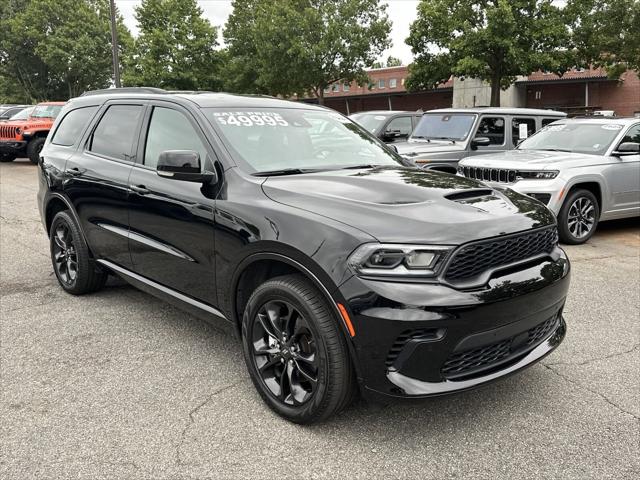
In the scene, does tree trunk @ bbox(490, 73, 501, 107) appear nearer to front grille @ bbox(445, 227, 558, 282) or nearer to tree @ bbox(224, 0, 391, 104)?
tree @ bbox(224, 0, 391, 104)

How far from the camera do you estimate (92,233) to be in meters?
4.54

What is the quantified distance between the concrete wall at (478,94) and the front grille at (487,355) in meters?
41.4

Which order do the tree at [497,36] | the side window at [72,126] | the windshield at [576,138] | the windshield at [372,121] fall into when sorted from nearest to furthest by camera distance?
the side window at [72,126]
the windshield at [576,138]
the windshield at [372,121]
the tree at [497,36]

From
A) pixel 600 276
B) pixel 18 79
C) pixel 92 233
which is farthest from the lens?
pixel 18 79

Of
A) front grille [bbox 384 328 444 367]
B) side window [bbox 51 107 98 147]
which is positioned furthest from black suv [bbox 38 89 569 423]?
side window [bbox 51 107 98 147]

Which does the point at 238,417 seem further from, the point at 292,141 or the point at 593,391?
the point at 593,391

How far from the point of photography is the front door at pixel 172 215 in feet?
11.1

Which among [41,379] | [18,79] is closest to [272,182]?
[41,379]

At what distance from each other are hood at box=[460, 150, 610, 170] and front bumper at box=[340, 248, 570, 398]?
5.00m

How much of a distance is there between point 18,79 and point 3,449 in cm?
6001

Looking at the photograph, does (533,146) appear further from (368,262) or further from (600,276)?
(368,262)

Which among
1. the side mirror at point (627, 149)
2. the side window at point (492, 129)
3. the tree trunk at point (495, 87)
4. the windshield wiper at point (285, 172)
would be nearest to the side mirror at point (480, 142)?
the side window at point (492, 129)

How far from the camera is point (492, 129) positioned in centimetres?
1005

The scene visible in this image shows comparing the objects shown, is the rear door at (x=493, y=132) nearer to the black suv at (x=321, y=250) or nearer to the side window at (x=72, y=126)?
the black suv at (x=321, y=250)
